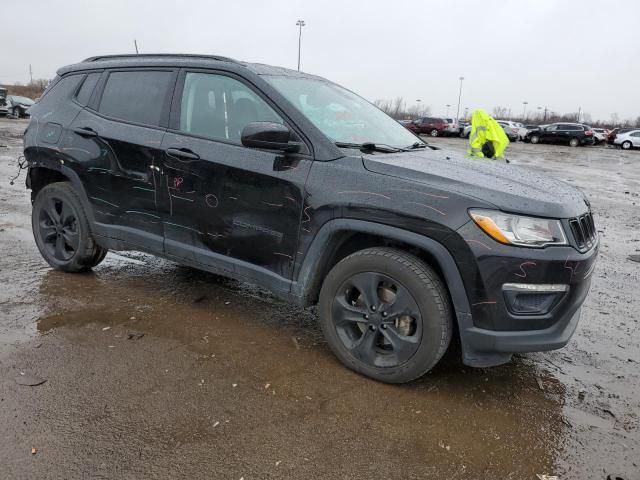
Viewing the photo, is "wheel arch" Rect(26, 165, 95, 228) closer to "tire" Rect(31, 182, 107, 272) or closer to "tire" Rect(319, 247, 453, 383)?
"tire" Rect(31, 182, 107, 272)

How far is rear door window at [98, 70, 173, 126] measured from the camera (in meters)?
3.94

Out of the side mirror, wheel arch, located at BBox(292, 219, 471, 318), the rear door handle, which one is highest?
the side mirror

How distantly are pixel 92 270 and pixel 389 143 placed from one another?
303cm

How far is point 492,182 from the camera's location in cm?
294

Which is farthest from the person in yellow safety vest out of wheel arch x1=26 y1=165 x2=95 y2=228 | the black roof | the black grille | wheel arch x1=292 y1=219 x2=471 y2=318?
wheel arch x1=26 y1=165 x2=95 y2=228

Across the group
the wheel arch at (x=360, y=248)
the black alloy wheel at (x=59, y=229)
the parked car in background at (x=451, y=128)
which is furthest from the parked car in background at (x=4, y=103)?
the wheel arch at (x=360, y=248)

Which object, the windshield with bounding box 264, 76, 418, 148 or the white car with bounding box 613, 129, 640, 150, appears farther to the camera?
the white car with bounding box 613, 129, 640, 150

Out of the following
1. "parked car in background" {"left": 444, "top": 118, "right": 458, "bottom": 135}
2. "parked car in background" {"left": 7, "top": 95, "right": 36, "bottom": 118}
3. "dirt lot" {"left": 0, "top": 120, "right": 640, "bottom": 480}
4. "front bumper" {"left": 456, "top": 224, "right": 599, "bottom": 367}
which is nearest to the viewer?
"dirt lot" {"left": 0, "top": 120, "right": 640, "bottom": 480}

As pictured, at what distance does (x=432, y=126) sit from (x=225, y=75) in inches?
1557

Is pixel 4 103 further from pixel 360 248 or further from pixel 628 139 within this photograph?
pixel 628 139

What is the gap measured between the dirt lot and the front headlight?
0.98 m

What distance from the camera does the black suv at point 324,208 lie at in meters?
2.74

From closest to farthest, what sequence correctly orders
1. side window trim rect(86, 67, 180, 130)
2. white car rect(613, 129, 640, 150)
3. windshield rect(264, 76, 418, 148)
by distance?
windshield rect(264, 76, 418, 148)
side window trim rect(86, 67, 180, 130)
white car rect(613, 129, 640, 150)

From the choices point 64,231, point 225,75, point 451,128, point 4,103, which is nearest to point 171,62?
point 225,75
